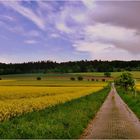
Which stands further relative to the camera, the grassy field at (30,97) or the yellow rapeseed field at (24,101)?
the grassy field at (30,97)

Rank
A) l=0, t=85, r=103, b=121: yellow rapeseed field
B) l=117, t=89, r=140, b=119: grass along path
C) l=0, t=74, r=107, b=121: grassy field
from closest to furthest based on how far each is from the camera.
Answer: l=0, t=85, r=103, b=121: yellow rapeseed field, l=0, t=74, r=107, b=121: grassy field, l=117, t=89, r=140, b=119: grass along path

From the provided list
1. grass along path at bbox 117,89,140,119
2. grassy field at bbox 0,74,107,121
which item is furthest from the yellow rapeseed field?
grass along path at bbox 117,89,140,119

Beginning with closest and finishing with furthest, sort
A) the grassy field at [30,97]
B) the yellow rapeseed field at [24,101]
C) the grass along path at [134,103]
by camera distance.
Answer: the yellow rapeseed field at [24,101] < the grassy field at [30,97] < the grass along path at [134,103]

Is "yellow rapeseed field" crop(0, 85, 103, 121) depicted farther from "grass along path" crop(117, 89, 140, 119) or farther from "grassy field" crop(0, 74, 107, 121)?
"grass along path" crop(117, 89, 140, 119)

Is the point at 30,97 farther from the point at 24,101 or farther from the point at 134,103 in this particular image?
the point at 24,101

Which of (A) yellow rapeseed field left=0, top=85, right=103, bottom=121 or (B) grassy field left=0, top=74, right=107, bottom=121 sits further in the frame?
(B) grassy field left=0, top=74, right=107, bottom=121

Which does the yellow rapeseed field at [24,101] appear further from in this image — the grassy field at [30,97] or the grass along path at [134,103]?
the grass along path at [134,103]

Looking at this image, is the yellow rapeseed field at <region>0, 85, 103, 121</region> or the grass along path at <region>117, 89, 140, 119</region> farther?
the grass along path at <region>117, 89, 140, 119</region>

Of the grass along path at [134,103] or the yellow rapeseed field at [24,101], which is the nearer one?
the yellow rapeseed field at [24,101]

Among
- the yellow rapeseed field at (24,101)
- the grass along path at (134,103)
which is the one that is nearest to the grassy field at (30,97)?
the yellow rapeseed field at (24,101)

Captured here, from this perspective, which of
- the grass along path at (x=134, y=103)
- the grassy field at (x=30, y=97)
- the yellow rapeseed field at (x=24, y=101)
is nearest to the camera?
the yellow rapeseed field at (x=24, y=101)

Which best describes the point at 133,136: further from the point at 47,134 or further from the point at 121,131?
the point at 47,134

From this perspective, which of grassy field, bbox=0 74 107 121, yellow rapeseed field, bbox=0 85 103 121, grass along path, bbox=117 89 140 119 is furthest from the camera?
grass along path, bbox=117 89 140 119

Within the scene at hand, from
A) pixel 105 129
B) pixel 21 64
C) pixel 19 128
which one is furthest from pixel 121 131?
pixel 21 64
